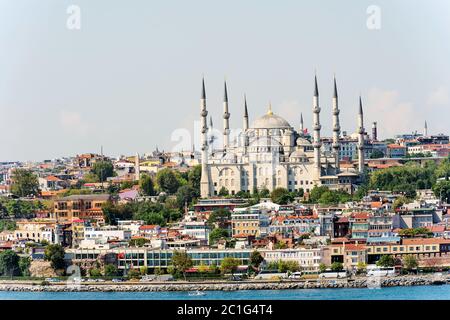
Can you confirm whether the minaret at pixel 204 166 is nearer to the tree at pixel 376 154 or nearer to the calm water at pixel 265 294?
the tree at pixel 376 154

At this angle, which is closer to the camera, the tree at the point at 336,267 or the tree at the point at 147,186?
the tree at the point at 336,267

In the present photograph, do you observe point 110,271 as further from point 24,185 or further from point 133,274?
point 24,185

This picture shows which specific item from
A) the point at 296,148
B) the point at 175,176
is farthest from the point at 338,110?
the point at 175,176

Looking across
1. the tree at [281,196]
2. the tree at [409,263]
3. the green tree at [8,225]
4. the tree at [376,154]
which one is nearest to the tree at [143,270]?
the tree at [409,263]

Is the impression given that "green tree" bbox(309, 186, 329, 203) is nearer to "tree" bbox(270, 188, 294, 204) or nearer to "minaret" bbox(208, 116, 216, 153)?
"tree" bbox(270, 188, 294, 204)

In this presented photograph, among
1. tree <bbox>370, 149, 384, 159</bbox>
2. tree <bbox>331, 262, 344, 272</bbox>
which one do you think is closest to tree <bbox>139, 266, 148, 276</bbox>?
tree <bbox>331, 262, 344, 272</bbox>
